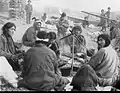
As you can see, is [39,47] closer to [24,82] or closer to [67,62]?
[24,82]

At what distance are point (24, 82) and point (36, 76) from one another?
0.25m

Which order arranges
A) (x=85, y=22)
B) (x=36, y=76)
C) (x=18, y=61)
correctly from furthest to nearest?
(x=85, y=22) → (x=18, y=61) → (x=36, y=76)

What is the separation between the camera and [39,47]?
4277 mm

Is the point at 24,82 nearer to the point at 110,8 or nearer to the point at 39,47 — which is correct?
the point at 39,47

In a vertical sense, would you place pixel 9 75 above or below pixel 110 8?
below

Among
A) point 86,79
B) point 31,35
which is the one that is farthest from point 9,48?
point 86,79

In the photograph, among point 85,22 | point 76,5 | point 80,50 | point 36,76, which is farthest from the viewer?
point 85,22

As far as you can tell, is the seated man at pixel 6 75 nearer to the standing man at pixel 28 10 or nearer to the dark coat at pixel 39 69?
the dark coat at pixel 39 69

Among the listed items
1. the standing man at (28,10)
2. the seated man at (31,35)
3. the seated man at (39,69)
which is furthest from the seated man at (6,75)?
the standing man at (28,10)

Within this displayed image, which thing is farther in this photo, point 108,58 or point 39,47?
point 108,58

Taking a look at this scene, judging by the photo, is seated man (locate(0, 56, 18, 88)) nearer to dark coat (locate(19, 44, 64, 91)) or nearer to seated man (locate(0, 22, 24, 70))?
dark coat (locate(19, 44, 64, 91))

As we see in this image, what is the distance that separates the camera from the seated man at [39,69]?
4168mm

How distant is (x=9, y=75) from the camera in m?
4.75

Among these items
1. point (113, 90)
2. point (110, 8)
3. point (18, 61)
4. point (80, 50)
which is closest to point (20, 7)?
point (110, 8)
